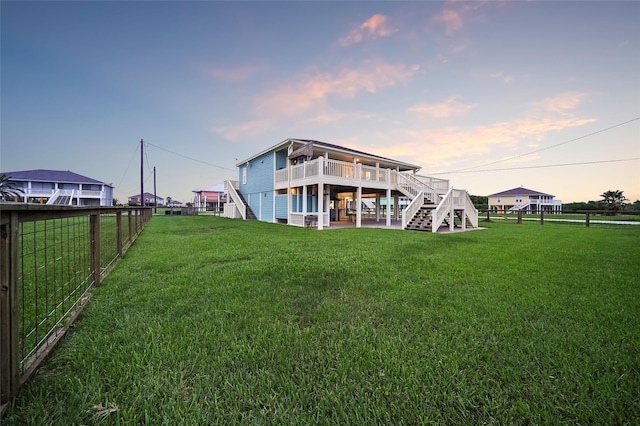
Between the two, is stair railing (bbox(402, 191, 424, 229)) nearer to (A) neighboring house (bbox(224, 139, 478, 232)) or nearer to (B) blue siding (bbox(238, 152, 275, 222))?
(A) neighboring house (bbox(224, 139, 478, 232))

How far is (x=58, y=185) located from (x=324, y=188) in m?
46.8

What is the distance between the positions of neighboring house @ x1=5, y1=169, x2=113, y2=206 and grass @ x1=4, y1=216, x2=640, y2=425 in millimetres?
42238

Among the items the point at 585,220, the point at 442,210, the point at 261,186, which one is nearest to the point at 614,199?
the point at 585,220

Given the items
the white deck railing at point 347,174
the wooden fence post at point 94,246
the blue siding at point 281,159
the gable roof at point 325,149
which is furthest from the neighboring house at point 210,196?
the wooden fence post at point 94,246

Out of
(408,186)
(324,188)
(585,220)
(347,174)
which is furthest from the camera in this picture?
(585,220)

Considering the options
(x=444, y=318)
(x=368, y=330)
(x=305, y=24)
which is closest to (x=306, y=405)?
(x=368, y=330)

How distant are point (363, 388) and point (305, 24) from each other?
47.8ft

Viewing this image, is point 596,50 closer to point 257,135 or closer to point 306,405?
point 306,405

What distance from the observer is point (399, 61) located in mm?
12469

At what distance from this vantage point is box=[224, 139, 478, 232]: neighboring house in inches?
497

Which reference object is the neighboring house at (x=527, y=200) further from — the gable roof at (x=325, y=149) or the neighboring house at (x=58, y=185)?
the neighboring house at (x=58, y=185)

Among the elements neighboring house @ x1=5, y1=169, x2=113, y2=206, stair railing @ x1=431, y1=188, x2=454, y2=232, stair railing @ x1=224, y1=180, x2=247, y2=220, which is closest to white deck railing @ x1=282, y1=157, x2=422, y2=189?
stair railing @ x1=431, y1=188, x2=454, y2=232

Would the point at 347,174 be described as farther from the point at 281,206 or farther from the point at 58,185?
the point at 58,185

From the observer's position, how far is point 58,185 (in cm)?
3791
